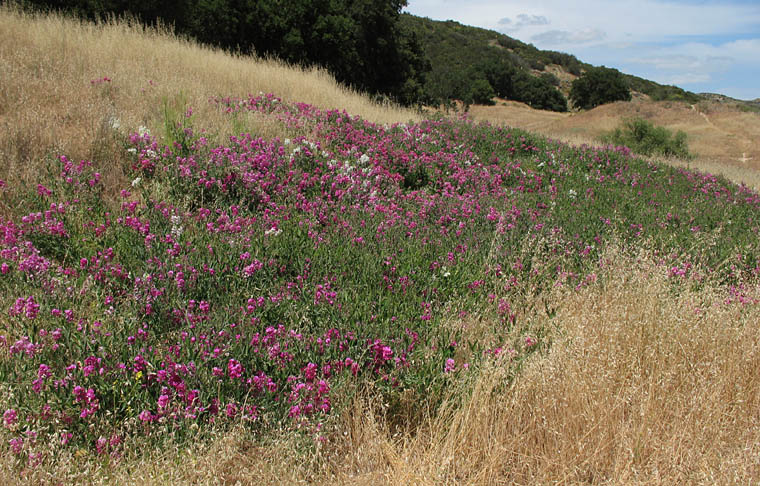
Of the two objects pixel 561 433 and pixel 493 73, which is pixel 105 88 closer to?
Result: pixel 561 433

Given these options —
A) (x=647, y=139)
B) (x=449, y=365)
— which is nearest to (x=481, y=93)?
(x=647, y=139)

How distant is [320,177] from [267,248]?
2073 millimetres

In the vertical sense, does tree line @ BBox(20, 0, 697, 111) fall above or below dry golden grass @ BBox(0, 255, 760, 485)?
above

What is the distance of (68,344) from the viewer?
115 inches

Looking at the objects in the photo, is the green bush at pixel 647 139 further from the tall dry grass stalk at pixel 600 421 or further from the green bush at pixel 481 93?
the tall dry grass stalk at pixel 600 421

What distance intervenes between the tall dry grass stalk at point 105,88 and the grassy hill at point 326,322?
0.22ft

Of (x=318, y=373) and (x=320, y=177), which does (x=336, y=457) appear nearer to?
(x=318, y=373)

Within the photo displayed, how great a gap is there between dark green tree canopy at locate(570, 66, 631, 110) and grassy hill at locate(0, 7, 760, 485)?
4647 centimetres

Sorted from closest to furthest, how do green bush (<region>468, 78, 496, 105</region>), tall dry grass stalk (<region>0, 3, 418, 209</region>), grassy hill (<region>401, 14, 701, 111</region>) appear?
tall dry grass stalk (<region>0, 3, 418, 209</region>)
grassy hill (<region>401, 14, 701, 111</region>)
green bush (<region>468, 78, 496, 105</region>)

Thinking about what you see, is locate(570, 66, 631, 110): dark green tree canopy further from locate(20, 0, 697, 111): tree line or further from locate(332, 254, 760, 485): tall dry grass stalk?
locate(332, 254, 760, 485): tall dry grass stalk

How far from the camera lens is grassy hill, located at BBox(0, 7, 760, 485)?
2.66 metres

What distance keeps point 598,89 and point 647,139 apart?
2940 cm

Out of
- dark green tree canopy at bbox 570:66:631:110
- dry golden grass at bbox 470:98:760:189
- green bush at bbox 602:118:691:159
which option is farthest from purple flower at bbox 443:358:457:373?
dark green tree canopy at bbox 570:66:631:110

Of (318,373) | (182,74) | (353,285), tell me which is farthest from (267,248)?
(182,74)
